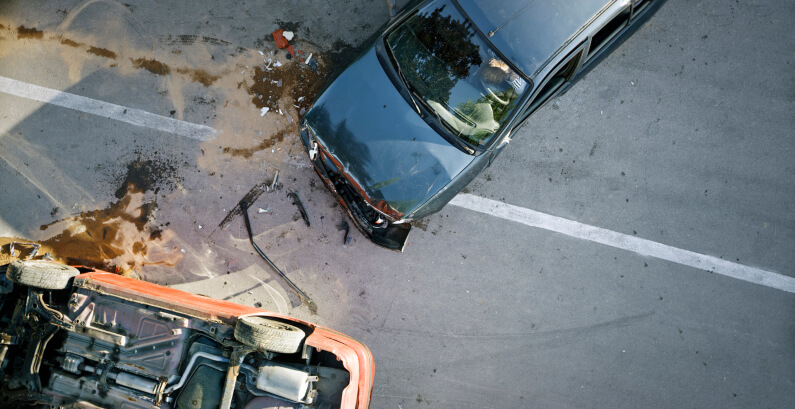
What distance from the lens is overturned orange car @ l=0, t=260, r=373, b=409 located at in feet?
11.6

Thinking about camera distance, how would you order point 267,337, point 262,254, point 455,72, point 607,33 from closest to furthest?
point 267,337
point 455,72
point 607,33
point 262,254

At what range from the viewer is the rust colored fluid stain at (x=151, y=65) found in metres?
4.55

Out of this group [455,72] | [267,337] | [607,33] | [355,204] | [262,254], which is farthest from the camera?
[262,254]

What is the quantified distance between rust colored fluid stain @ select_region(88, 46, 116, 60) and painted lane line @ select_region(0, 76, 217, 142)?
1.58ft

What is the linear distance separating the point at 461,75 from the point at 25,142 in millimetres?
4582

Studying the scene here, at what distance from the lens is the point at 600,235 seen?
15.0 feet

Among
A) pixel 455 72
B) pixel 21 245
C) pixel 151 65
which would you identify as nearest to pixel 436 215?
pixel 455 72

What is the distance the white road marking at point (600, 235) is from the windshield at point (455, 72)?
1.00 meters

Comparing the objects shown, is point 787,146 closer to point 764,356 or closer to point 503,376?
point 764,356

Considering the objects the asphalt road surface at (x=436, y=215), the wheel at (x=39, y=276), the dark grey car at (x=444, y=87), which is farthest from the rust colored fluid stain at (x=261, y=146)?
the wheel at (x=39, y=276)

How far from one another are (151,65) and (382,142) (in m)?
2.76

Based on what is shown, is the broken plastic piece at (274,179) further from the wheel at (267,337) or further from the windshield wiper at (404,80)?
the windshield wiper at (404,80)

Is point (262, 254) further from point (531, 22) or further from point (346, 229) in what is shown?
point (531, 22)

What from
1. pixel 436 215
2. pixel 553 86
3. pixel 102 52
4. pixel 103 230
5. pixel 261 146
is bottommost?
pixel 436 215
